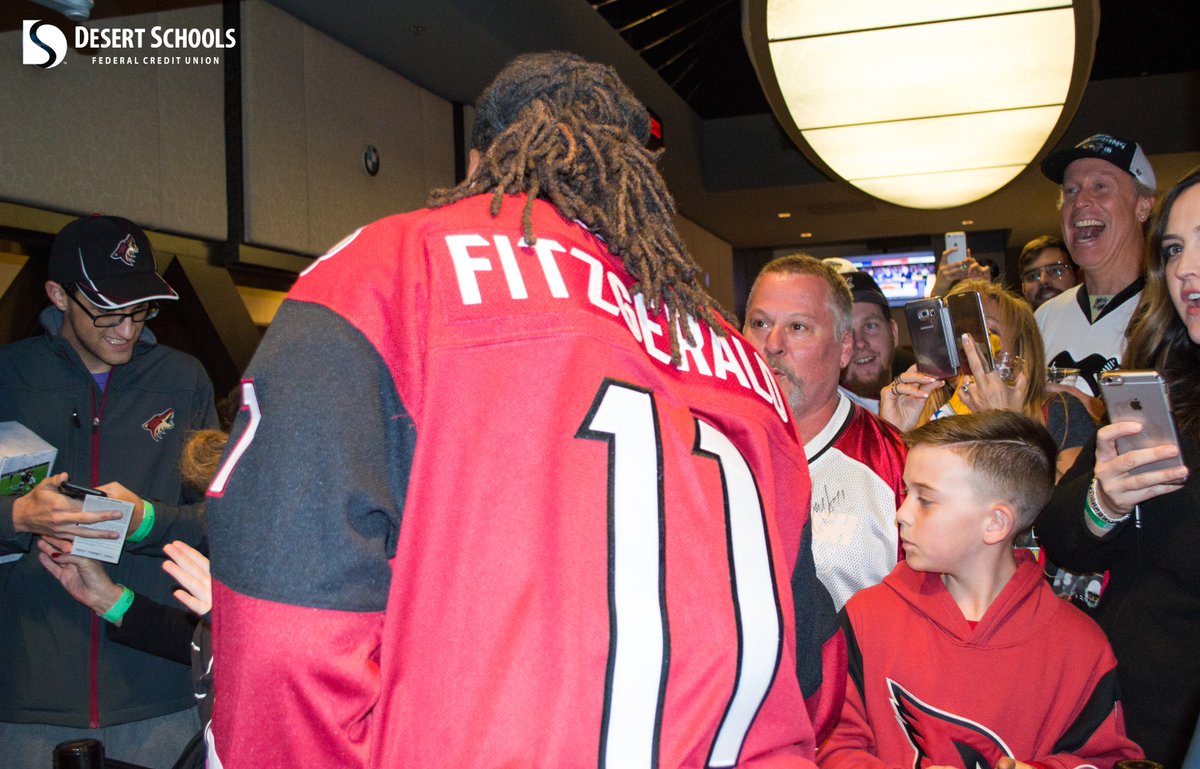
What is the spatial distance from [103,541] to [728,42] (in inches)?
367

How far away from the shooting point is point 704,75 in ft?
36.4

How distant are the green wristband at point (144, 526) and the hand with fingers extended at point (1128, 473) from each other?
2108 millimetres

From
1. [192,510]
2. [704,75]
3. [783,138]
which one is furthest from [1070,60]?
[704,75]

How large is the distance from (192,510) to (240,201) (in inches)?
106

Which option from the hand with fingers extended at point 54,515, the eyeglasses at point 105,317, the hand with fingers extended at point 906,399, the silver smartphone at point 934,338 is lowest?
the hand with fingers extended at point 54,515

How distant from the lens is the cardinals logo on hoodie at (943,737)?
1.74m

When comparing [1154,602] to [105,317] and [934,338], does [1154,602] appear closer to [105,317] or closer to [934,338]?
[934,338]

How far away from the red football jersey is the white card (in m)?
1.68

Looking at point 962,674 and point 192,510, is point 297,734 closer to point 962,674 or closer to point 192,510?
point 962,674

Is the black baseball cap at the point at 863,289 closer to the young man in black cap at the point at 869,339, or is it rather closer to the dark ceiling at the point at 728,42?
the young man in black cap at the point at 869,339

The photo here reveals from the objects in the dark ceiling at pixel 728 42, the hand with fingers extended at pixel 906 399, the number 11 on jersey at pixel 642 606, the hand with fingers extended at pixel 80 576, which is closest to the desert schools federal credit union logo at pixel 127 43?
the hand with fingers extended at pixel 80 576

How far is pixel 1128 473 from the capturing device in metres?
1.63

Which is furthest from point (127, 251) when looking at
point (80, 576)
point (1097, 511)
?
point (1097, 511)

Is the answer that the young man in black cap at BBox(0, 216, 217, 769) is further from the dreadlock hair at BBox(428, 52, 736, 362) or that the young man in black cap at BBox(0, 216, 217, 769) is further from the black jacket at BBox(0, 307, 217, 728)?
the dreadlock hair at BBox(428, 52, 736, 362)
